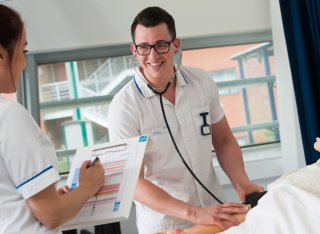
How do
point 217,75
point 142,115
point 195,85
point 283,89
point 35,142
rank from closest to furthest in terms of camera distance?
1. point 35,142
2. point 142,115
3. point 195,85
4. point 283,89
5. point 217,75

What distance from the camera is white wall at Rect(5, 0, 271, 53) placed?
95.3 inches

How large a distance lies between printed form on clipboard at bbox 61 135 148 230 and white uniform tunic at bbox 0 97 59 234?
17 centimetres

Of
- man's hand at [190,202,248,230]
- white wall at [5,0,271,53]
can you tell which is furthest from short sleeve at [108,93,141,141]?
white wall at [5,0,271,53]

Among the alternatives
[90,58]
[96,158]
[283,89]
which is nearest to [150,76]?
[96,158]

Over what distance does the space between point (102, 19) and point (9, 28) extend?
164cm

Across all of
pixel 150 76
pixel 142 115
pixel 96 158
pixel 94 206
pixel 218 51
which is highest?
pixel 218 51

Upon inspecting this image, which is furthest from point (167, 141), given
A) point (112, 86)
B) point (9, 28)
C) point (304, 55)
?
point (304, 55)

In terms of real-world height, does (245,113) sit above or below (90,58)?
below

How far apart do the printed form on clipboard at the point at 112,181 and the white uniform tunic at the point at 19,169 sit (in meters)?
0.17

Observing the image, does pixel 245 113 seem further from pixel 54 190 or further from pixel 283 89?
pixel 54 190

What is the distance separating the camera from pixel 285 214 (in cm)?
96

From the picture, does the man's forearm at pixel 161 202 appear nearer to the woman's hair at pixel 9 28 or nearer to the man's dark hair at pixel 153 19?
the man's dark hair at pixel 153 19

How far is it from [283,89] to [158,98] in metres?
1.37

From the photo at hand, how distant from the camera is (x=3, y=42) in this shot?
0.89 m
